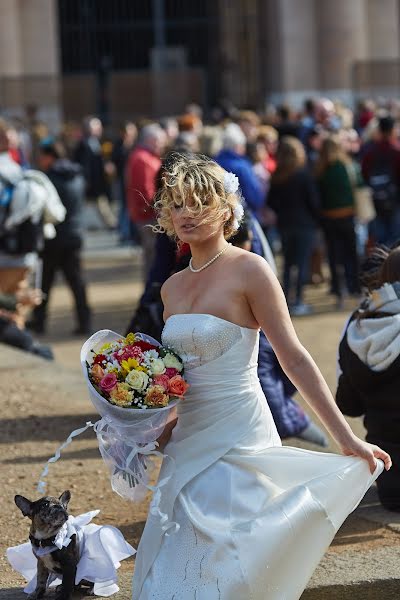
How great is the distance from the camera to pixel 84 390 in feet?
29.7

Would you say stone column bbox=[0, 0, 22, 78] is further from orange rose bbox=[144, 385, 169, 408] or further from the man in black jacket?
orange rose bbox=[144, 385, 169, 408]

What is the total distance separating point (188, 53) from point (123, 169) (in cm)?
1389

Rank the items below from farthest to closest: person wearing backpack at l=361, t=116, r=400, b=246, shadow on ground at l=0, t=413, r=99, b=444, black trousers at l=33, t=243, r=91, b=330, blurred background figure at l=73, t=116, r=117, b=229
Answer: blurred background figure at l=73, t=116, r=117, b=229
person wearing backpack at l=361, t=116, r=400, b=246
black trousers at l=33, t=243, r=91, b=330
shadow on ground at l=0, t=413, r=99, b=444

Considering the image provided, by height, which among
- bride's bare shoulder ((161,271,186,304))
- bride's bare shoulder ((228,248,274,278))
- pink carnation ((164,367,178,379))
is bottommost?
pink carnation ((164,367,178,379))

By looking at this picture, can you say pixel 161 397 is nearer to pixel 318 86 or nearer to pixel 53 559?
pixel 53 559

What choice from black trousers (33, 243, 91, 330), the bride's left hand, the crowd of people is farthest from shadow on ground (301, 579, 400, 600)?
black trousers (33, 243, 91, 330)

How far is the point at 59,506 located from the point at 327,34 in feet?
89.1

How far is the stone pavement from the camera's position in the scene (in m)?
5.29

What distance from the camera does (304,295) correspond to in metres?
14.8

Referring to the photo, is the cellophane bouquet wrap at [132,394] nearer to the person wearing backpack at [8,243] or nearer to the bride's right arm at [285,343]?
the bride's right arm at [285,343]

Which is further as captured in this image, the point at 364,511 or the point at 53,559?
the point at 364,511

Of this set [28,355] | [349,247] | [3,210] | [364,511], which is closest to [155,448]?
[364,511]

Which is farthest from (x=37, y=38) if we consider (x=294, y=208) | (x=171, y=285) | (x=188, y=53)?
(x=171, y=285)

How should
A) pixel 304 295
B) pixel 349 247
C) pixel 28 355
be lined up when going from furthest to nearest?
pixel 304 295, pixel 349 247, pixel 28 355
